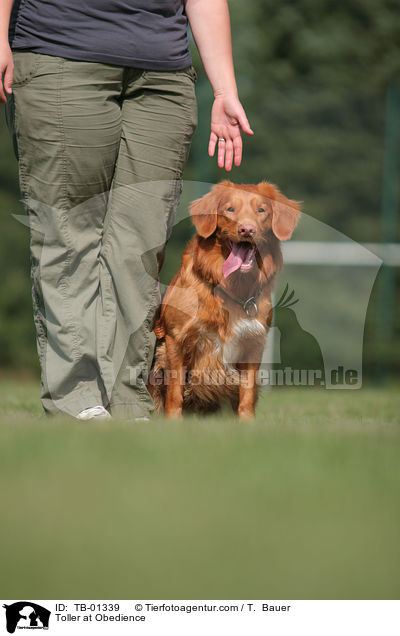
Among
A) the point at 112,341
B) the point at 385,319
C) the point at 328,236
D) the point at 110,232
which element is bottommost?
the point at 385,319

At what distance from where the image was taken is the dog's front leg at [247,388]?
3.62 meters

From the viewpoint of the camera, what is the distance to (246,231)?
361cm

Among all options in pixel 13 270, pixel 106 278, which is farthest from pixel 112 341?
pixel 13 270

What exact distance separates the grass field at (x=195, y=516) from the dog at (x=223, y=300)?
4.13 feet

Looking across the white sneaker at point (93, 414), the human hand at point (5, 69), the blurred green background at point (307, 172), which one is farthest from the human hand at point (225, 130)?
the blurred green background at point (307, 172)

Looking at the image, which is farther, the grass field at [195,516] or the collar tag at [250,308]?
the collar tag at [250,308]

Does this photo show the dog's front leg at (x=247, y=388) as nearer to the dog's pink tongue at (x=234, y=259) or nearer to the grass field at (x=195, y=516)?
the dog's pink tongue at (x=234, y=259)

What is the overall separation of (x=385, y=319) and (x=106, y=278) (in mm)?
5381

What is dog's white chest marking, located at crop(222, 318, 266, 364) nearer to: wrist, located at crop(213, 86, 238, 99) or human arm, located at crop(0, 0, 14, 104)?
wrist, located at crop(213, 86, 238, 99)

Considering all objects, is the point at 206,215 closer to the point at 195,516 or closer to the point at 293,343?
the point at 195,516

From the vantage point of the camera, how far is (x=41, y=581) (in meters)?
1.33

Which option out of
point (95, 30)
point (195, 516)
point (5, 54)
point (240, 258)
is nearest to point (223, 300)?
point (240, 258)

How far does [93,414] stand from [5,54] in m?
1.37
